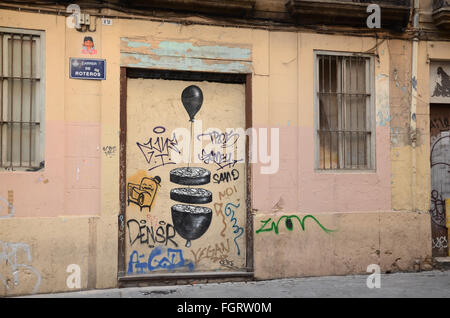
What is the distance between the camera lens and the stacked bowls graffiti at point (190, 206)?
696cm

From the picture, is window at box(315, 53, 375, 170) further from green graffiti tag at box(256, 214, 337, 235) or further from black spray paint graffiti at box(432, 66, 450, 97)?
black spray paint graffiti at box(432, 66, 450, 97)

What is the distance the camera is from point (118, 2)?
6.66 metres

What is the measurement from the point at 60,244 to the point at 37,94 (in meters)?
2.08

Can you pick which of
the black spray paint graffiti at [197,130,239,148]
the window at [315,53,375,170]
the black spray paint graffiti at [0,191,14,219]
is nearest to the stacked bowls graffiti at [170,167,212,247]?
the black spray paint graffiti at [197,130,239,148]

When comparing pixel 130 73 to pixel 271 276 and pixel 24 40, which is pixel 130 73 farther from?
pixel 271 276

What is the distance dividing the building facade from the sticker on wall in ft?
0.09

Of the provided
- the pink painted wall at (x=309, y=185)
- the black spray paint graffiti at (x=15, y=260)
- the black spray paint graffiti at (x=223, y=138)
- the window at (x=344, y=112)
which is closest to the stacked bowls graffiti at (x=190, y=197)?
the black spray paint graffiti at (x=223, y=138)

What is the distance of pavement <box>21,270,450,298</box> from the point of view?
614 centimetres

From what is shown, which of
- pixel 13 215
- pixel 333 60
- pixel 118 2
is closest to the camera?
pixel 13 215

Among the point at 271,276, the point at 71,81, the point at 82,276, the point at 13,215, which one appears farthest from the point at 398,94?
the point at 13,215

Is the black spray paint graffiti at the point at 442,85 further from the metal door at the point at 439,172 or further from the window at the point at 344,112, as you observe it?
the window at the point at 344,112

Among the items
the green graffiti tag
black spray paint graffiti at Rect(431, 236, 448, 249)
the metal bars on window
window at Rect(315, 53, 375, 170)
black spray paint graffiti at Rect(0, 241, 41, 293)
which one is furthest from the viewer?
black spray paint graffiti at Rect(431, 236, 448, 249)

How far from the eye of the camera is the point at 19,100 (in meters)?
6.39

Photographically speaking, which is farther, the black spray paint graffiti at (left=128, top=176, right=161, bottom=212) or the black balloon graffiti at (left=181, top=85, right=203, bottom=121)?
the black balloon graffiti at (left=181, top=85, right=203, bottom=121)
